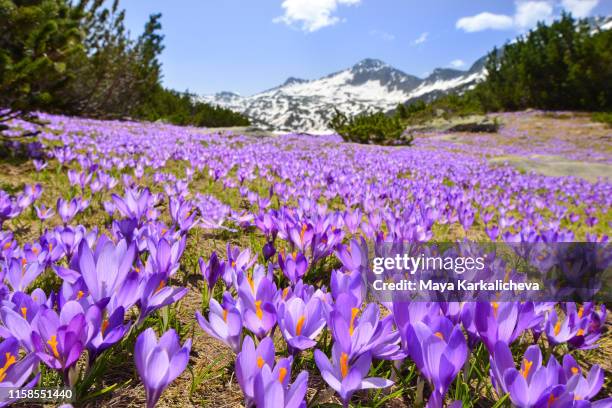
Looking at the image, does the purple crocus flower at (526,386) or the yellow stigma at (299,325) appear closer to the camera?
the purple crocus flower at (526,386)

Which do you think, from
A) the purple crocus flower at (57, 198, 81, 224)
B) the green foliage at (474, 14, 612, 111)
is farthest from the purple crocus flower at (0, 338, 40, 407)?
the green foliage at (474, 14, 612, 111)

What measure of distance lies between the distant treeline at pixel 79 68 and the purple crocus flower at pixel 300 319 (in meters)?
4.90

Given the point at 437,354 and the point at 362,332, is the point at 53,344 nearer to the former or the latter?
the point at 362,332

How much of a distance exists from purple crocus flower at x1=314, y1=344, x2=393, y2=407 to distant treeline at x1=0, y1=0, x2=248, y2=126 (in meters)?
5.15

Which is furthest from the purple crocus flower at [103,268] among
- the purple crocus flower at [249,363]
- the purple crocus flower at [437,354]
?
the purple crocus flower at [437,354]

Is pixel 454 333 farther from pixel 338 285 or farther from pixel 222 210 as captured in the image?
pixel 222 210

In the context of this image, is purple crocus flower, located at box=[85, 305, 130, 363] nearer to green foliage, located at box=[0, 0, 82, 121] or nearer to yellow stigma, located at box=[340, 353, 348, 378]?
yellow stigma, located at box=[340, 353, 348, 378]

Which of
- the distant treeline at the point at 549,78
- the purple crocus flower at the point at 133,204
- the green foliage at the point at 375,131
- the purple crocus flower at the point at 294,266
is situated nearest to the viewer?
the purple crocus flower at the point at 294,266

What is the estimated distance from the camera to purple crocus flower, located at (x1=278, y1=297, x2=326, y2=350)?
4.32 feet

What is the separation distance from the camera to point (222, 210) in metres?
3.57

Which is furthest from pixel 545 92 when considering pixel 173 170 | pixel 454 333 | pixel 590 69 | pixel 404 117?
pixel 454 333

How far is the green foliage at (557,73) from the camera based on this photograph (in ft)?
162

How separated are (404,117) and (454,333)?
54932 mm

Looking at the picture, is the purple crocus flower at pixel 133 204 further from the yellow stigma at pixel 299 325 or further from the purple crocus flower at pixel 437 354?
the purple crocus flower at pixel 437 354
